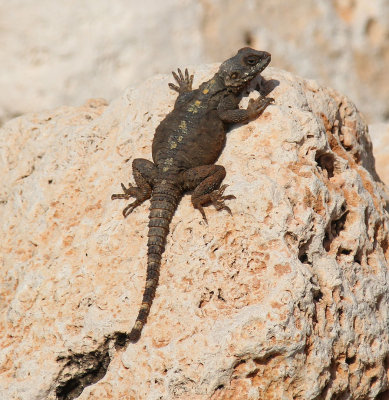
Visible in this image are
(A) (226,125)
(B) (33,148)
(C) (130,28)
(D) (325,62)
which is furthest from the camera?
(D) (325,62)

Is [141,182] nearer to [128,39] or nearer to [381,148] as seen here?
[381,148]

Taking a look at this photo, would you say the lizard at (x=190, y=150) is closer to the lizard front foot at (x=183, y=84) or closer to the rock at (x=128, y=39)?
the lizard front foot at (x=183, y=84)

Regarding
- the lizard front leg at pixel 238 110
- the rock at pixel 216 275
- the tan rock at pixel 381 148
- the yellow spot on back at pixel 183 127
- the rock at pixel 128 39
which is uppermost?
the rock at pixel 128 39

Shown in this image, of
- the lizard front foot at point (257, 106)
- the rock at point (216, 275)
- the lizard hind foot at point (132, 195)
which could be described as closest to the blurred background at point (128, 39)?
the rock at point (216, 275)

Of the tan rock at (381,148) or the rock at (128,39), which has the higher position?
the rock at (128,39)

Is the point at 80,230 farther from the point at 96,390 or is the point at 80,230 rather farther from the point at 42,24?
the point at 42,24

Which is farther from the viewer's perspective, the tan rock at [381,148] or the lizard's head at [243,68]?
the tan rock at [381,148]

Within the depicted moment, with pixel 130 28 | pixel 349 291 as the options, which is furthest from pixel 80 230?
pixel 130 28
